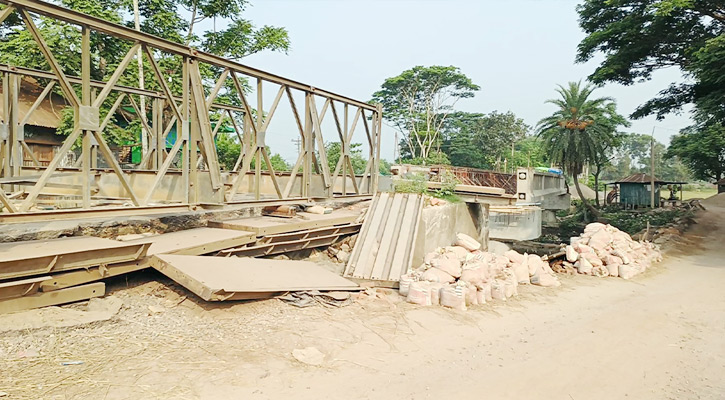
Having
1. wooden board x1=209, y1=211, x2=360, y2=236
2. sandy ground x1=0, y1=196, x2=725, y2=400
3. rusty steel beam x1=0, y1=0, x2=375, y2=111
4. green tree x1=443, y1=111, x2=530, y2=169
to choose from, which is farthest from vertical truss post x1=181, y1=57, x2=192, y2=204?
green tree x1=443, y1=111, x2=530, y2=169

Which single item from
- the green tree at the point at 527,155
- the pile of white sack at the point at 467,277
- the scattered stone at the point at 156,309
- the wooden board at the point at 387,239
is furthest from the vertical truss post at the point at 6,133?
the green tree at the point at 527,155

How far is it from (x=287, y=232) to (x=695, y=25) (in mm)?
15890

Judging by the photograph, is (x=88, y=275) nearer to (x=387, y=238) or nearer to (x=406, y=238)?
(x=387, y=238)

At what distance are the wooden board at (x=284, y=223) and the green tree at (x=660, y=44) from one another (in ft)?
36.2

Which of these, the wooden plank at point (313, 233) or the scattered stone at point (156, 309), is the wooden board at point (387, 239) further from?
the scattered stone at point (156, 309)

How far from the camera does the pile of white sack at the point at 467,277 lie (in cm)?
634

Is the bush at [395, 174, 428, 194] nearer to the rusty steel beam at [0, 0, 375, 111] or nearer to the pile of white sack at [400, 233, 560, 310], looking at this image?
the pile of white sack at [400, 233, 560, 310]

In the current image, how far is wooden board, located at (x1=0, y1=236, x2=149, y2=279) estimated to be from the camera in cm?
401

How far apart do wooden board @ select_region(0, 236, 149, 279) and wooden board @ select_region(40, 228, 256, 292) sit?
3.6 inches

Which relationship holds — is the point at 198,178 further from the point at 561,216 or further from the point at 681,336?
the point at 561,216

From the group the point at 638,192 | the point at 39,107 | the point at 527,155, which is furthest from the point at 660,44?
the point at 527,155

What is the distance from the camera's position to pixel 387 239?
8.06 meters

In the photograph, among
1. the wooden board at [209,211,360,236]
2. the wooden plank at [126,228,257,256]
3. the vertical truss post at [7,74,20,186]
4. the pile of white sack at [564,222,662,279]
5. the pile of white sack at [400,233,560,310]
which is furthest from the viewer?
the pile of white sack at [564,222,662,279]

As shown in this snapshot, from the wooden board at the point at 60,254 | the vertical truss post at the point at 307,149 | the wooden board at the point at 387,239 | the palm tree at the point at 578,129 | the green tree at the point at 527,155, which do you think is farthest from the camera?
the green tree at the point at 527,155
